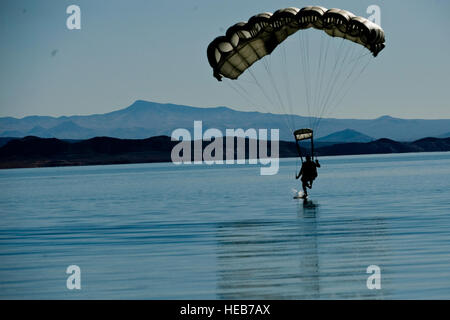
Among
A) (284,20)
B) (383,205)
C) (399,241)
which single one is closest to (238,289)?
(399,241)

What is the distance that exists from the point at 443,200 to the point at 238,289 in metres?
27.1

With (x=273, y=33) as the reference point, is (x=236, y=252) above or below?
below

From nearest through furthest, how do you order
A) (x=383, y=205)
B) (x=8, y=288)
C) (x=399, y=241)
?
1. (x=8, y=288)
2. (x=399, y=241)
3. (x=383, y=205)

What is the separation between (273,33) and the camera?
92.4ft

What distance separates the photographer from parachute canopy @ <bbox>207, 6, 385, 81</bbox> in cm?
2619

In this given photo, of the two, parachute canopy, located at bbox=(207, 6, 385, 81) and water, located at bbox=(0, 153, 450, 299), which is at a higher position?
parachute canopy, located at bbox=(207, 6, 385, 81)

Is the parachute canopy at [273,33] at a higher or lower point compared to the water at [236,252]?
higher

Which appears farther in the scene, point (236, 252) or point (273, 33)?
point (273, 33)

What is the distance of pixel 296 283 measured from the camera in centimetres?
1656

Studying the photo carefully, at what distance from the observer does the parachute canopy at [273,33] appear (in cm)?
2619

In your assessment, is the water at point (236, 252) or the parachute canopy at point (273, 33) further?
the parachute canopy at point (273, 33)

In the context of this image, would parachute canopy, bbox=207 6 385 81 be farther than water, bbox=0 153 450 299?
Yes
